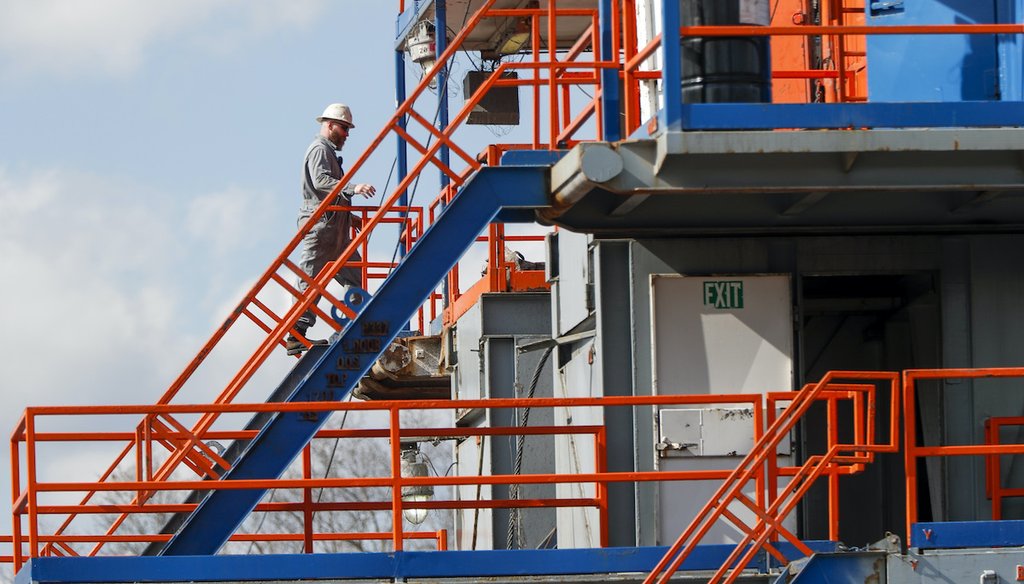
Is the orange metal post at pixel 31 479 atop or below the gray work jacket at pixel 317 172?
below

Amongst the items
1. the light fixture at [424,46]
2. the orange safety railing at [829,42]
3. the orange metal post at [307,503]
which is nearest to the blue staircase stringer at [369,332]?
the orange metal post at [307,503]

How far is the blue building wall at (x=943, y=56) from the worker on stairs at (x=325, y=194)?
193 inches

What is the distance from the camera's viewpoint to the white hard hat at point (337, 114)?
17500mm

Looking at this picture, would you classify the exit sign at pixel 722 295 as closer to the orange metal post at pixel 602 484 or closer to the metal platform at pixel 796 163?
the metal platform at pixel 796 163

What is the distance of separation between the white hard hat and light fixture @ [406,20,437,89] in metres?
4.87

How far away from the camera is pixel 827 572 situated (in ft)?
36.9

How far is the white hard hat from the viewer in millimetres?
17500

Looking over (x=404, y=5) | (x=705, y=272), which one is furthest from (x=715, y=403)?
(x=404, y=5)

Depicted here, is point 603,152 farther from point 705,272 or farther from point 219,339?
point 219,339

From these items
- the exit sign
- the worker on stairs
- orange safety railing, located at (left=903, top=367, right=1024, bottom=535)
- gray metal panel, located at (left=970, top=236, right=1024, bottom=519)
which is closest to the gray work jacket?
the worker on stairs

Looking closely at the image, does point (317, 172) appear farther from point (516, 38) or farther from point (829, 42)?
point (516, 38)

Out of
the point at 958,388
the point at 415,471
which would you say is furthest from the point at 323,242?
the point at 958,388

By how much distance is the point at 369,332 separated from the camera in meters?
13.0

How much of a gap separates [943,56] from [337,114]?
6.23m
